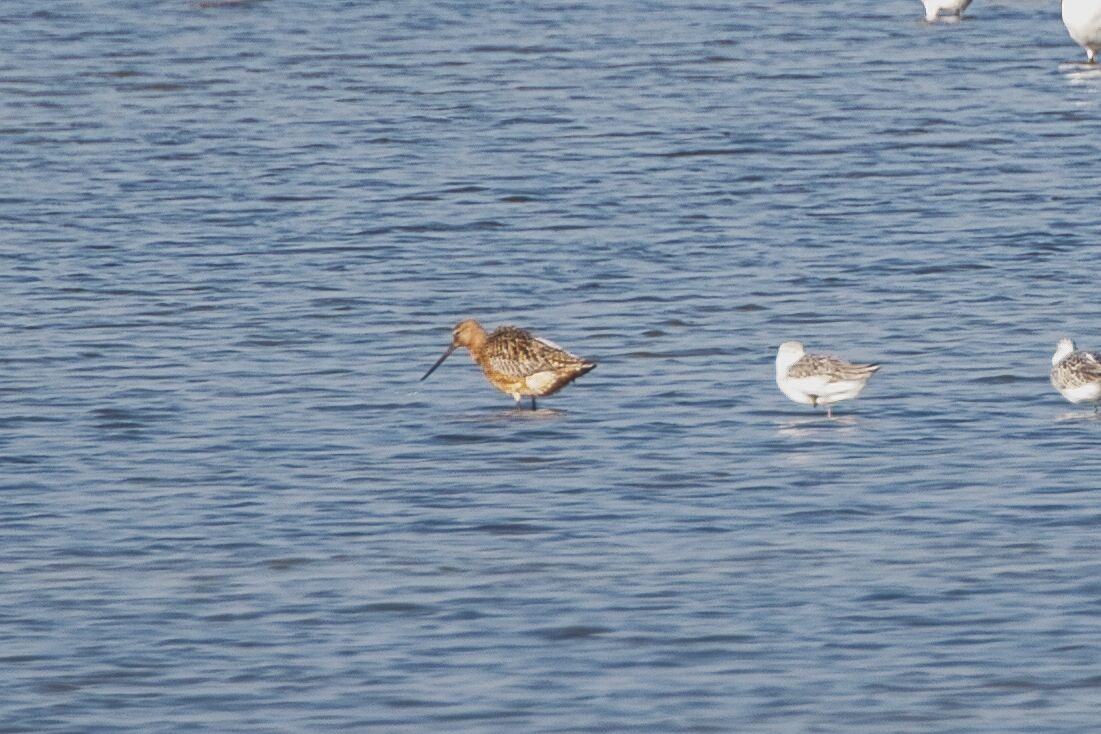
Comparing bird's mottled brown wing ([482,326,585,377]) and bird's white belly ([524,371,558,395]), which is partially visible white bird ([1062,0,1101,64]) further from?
bird's white belly ([524,371,558,395])

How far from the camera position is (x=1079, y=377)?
1353 cm

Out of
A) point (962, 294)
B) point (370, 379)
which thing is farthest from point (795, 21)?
point (370, 379)

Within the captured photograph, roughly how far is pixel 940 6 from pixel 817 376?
1925cm

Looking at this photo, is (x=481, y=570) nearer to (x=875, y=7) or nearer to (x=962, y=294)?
(x=962, y=294)

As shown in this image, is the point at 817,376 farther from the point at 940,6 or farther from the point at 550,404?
the point at 940,6

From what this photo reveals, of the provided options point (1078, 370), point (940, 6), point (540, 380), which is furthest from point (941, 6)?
point (1078, 370)

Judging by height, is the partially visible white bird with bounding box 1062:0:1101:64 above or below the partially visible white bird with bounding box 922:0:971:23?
above

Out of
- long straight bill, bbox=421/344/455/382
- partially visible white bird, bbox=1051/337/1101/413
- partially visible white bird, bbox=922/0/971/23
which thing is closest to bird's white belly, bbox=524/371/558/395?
long straight bill, bbox=421/344/455/382

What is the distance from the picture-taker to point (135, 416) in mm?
14211

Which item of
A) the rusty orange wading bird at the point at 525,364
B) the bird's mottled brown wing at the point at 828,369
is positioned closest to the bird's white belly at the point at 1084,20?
the rusty orange wading bird at the point at 525,364

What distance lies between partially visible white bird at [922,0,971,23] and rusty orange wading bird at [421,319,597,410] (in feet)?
59.7

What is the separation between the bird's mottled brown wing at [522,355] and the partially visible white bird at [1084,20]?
14.7 m

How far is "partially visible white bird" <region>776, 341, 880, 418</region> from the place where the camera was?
44.9ft

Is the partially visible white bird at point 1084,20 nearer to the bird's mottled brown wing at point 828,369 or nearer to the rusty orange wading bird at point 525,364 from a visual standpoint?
the rusty orange wading bird at point 525,364
